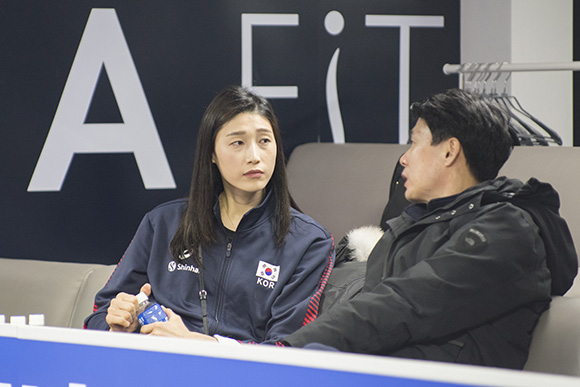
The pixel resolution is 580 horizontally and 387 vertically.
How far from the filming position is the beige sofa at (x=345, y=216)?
1.83 m

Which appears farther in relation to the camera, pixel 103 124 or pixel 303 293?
pixel 103 124

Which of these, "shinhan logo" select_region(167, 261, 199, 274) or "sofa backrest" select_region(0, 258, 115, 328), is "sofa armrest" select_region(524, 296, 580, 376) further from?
"sofa backrest" select_region(0, 258, 115, 328)

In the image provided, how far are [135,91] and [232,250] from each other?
160 centimetres

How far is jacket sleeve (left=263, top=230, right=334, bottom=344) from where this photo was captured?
226cm

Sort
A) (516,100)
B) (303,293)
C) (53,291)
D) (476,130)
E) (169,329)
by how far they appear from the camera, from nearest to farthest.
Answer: (476,130) → (169,329) → (303,293) → (53,291) → (516,100)

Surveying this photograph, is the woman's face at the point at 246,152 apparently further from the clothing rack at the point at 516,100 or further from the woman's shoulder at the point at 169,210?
the clothing rack at the point at 516,100

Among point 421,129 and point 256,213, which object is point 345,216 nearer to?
point 256,213

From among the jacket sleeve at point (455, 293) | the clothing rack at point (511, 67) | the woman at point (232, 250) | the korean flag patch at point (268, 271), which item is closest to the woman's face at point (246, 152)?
the woman at point (232, 250)

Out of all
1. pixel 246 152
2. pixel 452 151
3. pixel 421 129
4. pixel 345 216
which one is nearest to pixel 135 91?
pixel 345 216

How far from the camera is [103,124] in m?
3.71

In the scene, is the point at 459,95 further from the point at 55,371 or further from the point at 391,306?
the point at 55,371

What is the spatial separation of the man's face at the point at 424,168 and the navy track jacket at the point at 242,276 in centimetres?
45

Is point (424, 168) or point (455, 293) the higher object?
point (424, 168)

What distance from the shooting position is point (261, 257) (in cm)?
242
